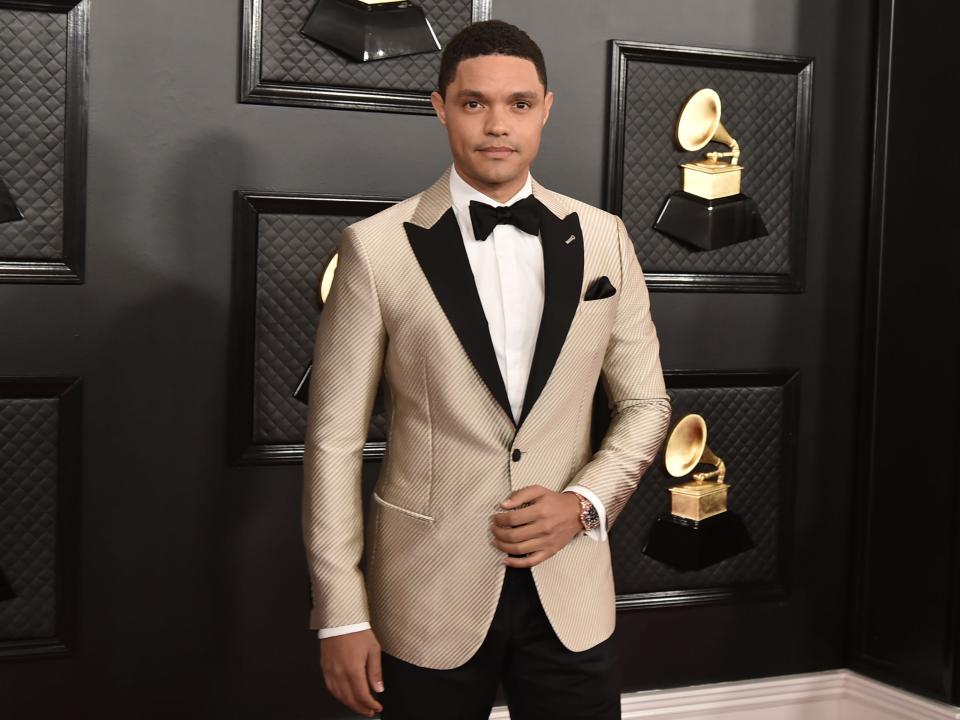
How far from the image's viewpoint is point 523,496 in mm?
1722

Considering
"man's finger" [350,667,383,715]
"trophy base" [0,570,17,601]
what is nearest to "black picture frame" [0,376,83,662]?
"trophy base" [0,570,17,601]

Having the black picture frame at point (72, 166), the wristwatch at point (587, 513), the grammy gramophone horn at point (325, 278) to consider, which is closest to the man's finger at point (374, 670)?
the wristwatch at point (587, 513)

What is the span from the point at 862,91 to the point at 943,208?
1.44 feet

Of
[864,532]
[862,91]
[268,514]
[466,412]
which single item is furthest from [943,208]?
[268,514]

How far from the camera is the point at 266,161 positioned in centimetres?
256

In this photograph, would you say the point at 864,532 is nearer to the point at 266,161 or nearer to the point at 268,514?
the point at 268,514

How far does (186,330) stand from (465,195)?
989mm

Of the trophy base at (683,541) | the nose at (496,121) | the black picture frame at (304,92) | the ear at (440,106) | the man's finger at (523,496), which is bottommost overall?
the trophy base at (683,541)

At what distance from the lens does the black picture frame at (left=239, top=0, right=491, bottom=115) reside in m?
2.51

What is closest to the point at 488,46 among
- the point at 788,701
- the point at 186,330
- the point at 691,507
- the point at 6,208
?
the point at 186,330

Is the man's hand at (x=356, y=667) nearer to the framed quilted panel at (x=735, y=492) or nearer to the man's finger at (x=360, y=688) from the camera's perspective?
the man's finger at (x=360, y=688)

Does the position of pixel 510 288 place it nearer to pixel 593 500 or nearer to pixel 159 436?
pixel 593 500

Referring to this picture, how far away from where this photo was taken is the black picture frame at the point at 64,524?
2461mm

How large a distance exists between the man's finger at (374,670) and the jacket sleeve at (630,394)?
0.42 meters
